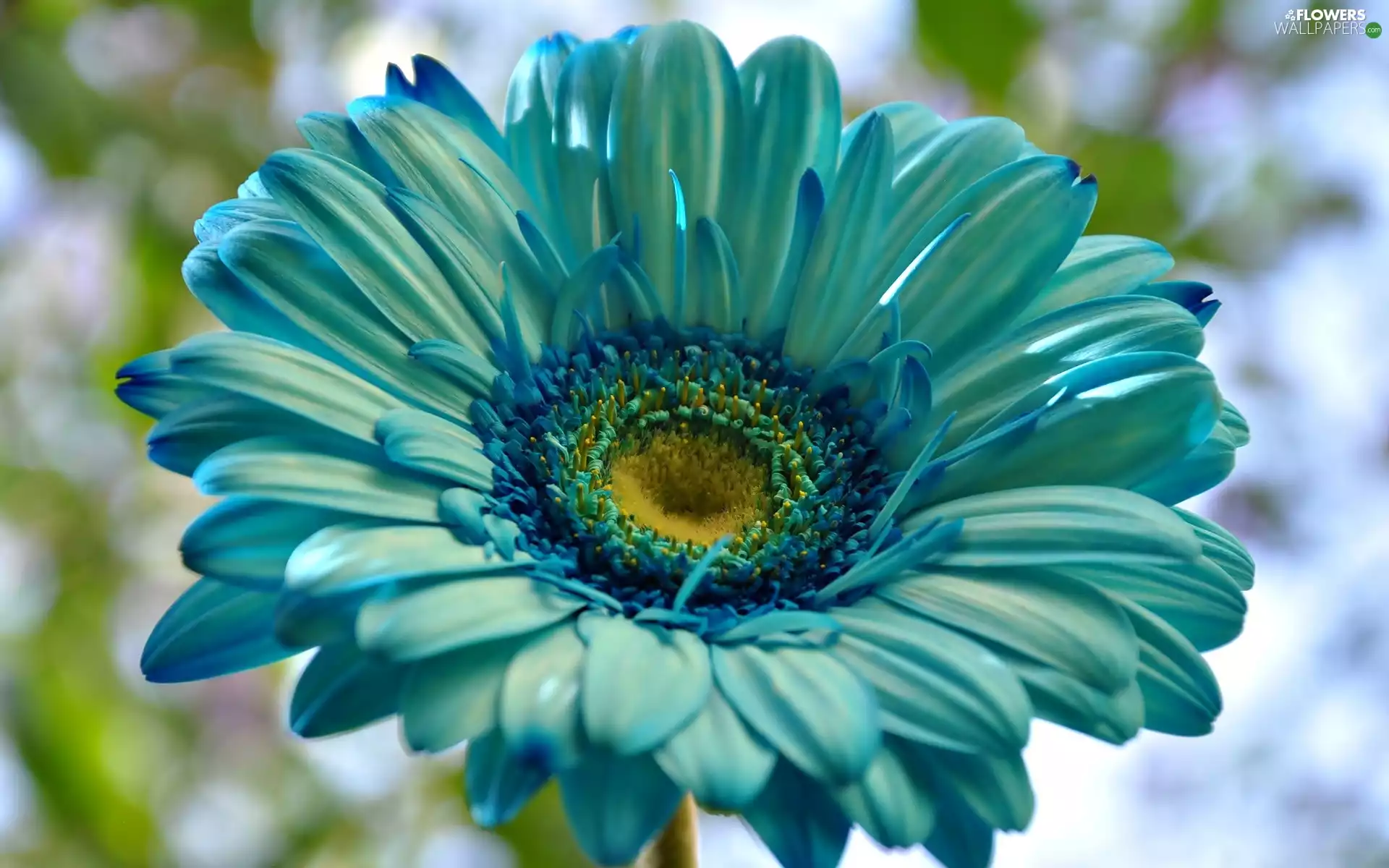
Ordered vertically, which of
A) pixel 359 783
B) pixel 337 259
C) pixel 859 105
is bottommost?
pixel 359 783

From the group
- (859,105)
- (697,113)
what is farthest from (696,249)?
(859,105)

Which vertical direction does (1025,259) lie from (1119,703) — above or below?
above

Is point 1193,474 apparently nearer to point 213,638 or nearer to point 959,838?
point 959,838

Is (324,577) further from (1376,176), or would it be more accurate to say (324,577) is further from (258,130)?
(1376,176)

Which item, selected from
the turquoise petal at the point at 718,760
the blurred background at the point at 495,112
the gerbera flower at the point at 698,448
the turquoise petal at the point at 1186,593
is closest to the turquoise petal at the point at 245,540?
the gerbera flower at the point at 698,448

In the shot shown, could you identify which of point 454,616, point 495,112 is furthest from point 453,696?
point 495,112

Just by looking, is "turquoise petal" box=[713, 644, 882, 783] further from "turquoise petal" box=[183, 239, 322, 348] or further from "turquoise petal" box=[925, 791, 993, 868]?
Answer: "turquoise petal" box=[183, 239, 322, 348]
